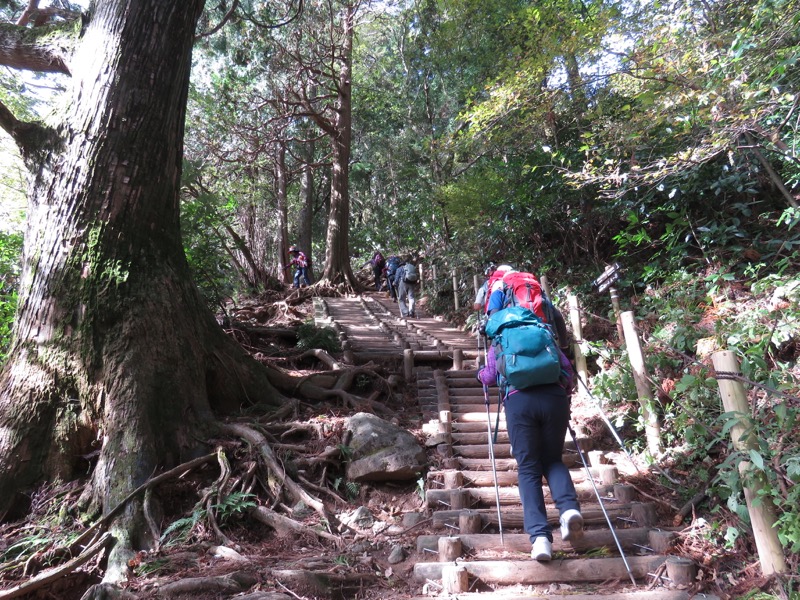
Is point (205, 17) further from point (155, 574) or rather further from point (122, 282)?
point (155, 574)

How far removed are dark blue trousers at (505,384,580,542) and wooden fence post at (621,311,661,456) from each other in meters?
1.85

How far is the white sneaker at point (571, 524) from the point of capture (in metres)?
3.22

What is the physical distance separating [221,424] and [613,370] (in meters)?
4.38

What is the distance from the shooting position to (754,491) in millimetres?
2904

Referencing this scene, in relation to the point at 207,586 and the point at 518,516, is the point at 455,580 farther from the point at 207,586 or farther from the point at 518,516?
the point at 207,586

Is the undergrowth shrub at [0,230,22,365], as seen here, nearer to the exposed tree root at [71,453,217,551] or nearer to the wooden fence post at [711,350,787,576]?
the exposed tree root at [71,453,217,551]

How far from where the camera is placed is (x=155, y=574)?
3412 mm

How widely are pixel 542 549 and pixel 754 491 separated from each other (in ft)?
4.20

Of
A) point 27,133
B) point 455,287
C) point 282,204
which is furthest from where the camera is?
point 282,204

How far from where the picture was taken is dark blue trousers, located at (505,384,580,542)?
10.8 feet

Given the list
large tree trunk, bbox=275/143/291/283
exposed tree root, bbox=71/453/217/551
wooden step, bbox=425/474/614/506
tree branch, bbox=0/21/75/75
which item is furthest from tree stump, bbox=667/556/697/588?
large tree trunk, bbox=275/143/291/283

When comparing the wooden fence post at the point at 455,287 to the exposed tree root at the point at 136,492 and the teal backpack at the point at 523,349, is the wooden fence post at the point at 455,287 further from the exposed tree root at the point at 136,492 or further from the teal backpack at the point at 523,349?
the teal backpack at the point at 523,349

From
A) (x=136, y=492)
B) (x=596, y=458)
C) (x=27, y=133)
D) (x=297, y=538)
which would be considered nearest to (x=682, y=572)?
(x=596, y=458)

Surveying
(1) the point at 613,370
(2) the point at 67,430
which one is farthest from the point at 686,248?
(2) the point at 67,430
